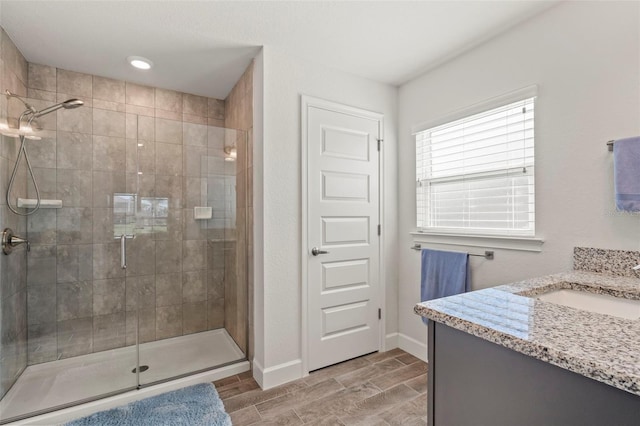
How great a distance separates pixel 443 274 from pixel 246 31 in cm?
220

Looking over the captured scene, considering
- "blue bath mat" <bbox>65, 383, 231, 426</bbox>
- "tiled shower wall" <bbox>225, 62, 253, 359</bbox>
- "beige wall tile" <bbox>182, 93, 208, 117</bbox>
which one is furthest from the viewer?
"beige wall tile" <bbox>182, 93, 208, 117</bbox>

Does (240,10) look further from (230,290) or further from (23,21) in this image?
(230,290)

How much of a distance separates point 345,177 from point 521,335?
6.23 feet

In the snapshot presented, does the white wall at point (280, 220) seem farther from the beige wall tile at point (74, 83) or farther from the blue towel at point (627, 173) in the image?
the blue towel at point (627, 173)

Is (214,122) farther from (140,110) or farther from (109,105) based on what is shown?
(109,105)

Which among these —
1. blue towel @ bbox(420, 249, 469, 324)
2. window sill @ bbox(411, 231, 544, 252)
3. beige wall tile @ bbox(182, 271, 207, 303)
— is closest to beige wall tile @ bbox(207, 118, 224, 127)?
beige wall tile @ bbox(182, 271, 207, 303)

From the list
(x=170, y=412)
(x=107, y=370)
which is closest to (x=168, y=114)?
(x=107, y=370)

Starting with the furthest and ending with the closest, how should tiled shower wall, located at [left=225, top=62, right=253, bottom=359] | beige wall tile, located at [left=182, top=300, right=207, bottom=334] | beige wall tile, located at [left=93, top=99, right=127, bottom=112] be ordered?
1. beige wall tile, located at [left=182, top=300, right=207, bottom=334]
2. beige wall tile, located at [left=93, top=99, right=127, bottom=112]
3. tiled shower wall, located at [left=225, top=62, right=253, bottom=359]

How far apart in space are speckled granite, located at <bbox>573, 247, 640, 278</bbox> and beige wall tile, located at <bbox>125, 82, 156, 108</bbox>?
346 centimetres

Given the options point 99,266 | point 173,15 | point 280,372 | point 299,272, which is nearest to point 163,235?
point 99,266

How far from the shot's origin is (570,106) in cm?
169

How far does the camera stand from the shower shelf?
2.14m

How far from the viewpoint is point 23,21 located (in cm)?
187

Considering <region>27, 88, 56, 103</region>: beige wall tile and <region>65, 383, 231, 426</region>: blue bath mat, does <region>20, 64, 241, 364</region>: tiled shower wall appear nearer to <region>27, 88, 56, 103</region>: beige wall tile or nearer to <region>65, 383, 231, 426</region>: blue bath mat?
<region>27, 88, 56, 103</region>: beige wall tile
